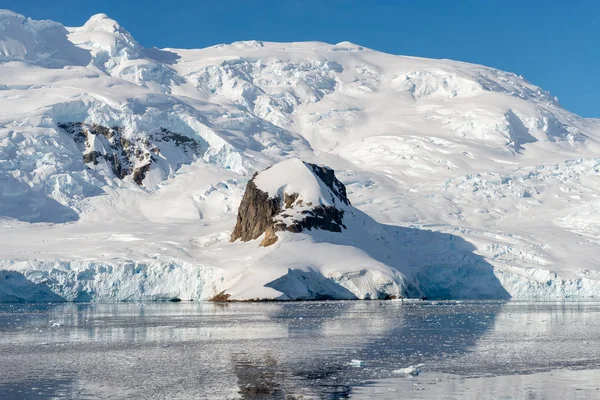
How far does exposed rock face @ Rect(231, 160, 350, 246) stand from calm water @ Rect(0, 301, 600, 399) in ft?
117

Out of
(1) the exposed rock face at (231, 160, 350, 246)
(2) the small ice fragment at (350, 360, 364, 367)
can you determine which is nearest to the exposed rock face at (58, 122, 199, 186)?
(1) the exposed rock face at (231, 160, 350, 246)

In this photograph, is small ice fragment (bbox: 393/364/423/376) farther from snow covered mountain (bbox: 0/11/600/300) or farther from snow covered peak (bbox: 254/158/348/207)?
snow covered peak (bbox: 254/158/348/207)

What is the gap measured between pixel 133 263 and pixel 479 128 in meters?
96.1

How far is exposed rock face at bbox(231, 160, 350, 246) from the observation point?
102625 millimetres

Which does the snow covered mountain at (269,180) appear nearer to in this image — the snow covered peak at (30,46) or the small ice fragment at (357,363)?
the snow covered peak at (30,46)

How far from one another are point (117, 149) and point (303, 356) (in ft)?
380

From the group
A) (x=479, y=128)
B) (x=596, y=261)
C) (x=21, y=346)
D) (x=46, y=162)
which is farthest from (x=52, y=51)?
(x=21, y=346)

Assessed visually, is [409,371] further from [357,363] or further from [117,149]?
[117,149]

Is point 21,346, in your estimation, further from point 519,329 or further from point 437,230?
point 437,230

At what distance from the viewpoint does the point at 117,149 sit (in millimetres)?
150000

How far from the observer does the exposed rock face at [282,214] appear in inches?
4040

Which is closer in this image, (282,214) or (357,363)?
(357,363)

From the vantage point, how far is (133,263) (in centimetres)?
9588

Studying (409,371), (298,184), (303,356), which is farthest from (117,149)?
(409,371)
